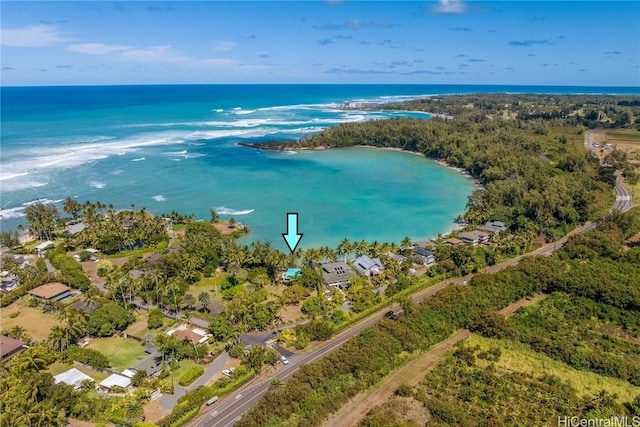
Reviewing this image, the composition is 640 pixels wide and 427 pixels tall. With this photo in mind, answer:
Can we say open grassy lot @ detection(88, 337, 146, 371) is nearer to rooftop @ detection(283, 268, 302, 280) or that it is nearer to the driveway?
the driveway

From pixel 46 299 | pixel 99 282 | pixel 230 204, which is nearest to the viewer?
pixel 46 299

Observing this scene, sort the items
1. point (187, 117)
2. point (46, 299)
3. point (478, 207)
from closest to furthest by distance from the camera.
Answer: point (46, 299)
point (478, 207)
point (187, 117)

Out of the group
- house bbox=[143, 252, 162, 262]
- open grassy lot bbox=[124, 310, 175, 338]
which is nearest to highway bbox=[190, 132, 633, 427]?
open grassy lot bbox=[124, 310, 175, 338]

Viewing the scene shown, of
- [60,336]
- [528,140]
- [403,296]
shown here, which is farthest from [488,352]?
[528,140]

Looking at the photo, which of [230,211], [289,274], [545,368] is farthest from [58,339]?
[545,368]

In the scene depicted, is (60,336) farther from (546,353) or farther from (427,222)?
(427,222)

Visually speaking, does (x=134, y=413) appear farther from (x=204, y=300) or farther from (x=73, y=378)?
(x=204, y=300)
